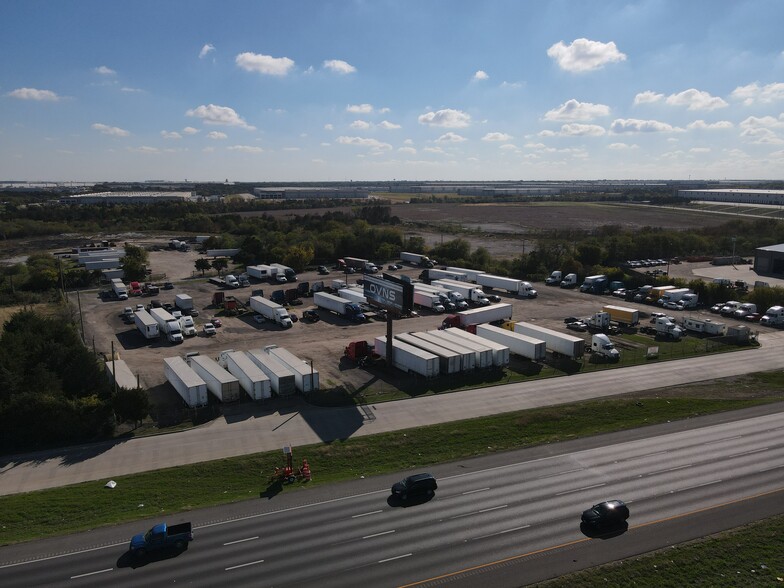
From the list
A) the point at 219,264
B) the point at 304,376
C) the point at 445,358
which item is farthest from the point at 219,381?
the point at 219,264

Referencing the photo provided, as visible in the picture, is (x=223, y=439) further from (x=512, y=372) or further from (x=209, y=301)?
(x=209, y=301)

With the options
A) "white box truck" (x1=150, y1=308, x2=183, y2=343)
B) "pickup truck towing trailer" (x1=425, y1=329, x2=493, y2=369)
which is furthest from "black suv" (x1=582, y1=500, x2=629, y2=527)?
"white box truck" (x1=150, y1=308, x2=183, y2=343)

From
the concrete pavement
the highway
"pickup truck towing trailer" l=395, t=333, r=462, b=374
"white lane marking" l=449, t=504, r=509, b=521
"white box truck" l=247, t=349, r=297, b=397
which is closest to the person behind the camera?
the highway

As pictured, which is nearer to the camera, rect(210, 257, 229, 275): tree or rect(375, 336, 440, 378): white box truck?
rect(375, 336, 440, 378): white box truck

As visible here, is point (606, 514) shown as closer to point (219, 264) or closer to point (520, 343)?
point (520, 343)

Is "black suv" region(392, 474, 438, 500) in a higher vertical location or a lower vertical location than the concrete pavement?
higher

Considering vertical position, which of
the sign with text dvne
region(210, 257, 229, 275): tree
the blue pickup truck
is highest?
the sign with text dvne

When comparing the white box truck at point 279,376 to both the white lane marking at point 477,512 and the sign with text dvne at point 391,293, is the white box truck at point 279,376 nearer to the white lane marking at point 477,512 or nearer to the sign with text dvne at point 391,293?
the sign with text dvne at point 391,293

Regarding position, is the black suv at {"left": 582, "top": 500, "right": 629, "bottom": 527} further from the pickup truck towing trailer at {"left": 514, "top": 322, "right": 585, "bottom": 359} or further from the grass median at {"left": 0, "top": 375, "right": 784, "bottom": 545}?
the pickup truck towing trailer at {"left": 514, "top": 322, "right": 585, "bottom": 359}
